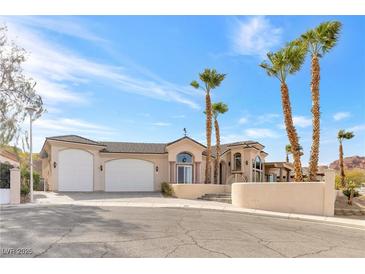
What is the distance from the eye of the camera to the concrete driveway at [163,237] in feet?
24.9

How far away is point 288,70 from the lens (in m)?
19.8

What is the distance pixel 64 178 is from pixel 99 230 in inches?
683

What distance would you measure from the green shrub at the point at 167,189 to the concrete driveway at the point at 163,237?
1226cm

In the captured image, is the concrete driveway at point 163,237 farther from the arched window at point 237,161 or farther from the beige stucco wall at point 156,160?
the arched window at point 237,161

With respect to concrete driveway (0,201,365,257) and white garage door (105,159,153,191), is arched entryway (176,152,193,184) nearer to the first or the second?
white garage door (105,159,153,191)

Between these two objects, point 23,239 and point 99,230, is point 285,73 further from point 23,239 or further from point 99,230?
point 23,239

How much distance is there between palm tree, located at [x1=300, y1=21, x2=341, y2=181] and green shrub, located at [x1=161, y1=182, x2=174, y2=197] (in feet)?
34.5

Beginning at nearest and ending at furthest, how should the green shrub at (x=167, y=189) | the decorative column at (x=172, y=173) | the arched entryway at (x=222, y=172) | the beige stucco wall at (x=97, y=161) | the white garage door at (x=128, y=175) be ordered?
the green shrub at (x=167, y=189) → the beige stucco wall at (x=97, y=161) → the white garage door at (x=128, y=175) → the decorative column at (x=172, y=173) → the arched entryway at (x=222, y=172)

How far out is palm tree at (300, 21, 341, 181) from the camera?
18781mm

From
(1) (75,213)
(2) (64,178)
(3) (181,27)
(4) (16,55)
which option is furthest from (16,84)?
(3) (181,27)

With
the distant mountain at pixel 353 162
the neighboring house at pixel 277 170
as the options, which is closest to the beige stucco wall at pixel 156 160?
the neighboring house at pixel 277 170

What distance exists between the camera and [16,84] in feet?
65.4

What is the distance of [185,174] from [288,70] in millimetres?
13173

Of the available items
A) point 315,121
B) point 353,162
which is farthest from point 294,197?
point 353,162
